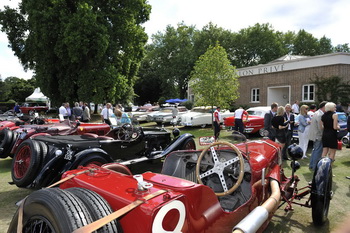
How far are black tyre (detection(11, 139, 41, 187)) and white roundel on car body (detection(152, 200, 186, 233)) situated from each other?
11.4 feet

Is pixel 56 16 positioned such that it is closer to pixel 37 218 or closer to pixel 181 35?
pixel 37 218

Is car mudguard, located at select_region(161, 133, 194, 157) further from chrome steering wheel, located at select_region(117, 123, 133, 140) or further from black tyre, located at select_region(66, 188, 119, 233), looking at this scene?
black tyre, located at select_region(66, 188, 119, 233)

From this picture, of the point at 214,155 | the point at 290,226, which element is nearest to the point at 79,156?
the point at 214,155

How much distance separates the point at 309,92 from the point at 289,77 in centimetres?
208

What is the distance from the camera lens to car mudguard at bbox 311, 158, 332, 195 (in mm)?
3520

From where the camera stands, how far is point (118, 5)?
21531 mm

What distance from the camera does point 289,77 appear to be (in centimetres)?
2072

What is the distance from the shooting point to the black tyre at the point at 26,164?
4.39 m

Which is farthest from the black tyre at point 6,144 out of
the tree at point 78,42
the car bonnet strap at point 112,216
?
the tree at point 78,42

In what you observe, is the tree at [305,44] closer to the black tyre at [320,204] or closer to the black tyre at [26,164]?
the black tyre at [320,204]

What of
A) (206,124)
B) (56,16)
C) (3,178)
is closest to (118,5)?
(56,16)

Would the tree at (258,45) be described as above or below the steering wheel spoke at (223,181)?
above

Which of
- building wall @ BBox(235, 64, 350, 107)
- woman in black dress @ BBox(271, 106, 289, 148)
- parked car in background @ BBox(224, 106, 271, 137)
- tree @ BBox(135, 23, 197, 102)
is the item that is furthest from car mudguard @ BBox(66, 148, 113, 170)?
tree @ BBox(135, 23, 197, 102)

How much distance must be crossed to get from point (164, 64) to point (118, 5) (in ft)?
70.1
